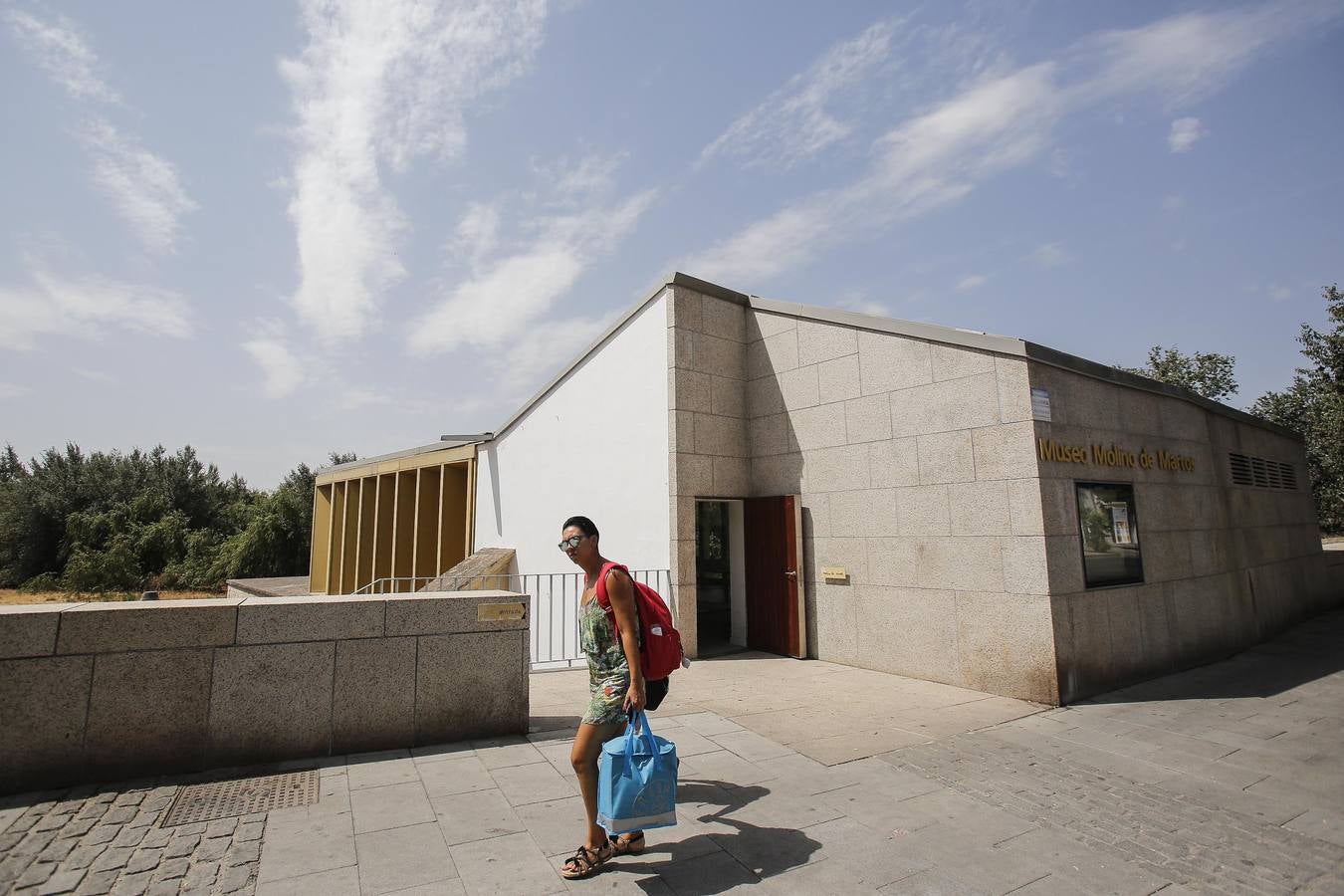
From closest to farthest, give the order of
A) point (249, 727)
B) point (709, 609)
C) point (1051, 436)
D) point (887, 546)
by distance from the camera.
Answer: point (249, 727), point (1051, 436), point (887, 546), point (709, 609)

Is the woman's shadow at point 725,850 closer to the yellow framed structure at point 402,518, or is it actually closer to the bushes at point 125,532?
the yellow framed structure at point 402,518

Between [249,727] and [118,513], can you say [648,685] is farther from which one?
[118,513]

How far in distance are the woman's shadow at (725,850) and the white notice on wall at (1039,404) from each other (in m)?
5.42

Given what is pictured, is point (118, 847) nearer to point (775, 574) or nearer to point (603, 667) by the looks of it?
point (603, 667)

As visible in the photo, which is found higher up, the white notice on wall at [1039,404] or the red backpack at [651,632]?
the white notice on wall at [1039,404]

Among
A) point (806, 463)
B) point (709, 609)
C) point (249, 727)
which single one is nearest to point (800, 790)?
point (249, 727)

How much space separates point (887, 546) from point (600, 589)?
6.11 meters

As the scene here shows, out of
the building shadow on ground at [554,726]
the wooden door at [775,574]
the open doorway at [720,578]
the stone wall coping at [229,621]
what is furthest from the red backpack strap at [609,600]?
the open doorway at [720,578]

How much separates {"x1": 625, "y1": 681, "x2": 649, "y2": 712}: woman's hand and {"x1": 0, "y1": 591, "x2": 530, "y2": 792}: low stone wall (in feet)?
8.66

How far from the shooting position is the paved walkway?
3.43m

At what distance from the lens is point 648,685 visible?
3.65 metres

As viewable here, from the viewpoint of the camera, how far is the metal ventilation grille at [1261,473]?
11.4 metres

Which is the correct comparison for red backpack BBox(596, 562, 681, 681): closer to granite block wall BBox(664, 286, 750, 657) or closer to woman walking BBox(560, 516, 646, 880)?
woman walking BBox(560, 516, 646, 880)

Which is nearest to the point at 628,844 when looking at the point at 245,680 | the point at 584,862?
the point at 584,862
